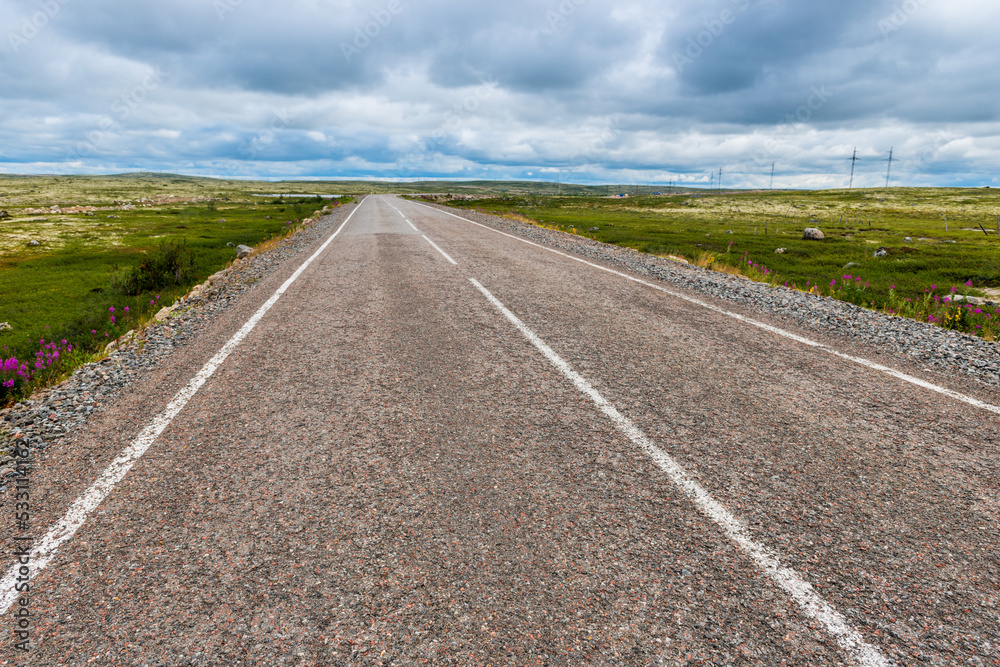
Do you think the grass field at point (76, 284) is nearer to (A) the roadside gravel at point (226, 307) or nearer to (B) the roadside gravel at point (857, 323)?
(A) the roadside gravel at point (226, 307)

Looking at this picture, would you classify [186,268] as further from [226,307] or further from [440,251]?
[226,307]

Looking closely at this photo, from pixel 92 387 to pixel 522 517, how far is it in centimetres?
497

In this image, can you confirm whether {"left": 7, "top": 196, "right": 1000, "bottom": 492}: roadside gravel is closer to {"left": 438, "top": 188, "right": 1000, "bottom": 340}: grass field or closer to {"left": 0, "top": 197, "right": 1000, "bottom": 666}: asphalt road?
{"left": 0, "top": 197, "right": 1000, "bottom": 666}: asphalt road

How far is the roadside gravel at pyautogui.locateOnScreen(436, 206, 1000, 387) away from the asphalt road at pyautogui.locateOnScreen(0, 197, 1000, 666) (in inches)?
50.8

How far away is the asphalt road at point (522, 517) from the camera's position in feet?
7.56

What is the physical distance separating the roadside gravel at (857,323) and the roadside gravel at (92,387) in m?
9.05

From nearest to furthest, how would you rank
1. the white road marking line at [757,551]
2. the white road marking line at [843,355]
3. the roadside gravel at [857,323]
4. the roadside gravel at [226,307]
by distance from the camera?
the white road marking line at [757,551]
the roadside gravel at [226,307]
the white road marking line at [843,355]
the roadside gravel at [857,323]

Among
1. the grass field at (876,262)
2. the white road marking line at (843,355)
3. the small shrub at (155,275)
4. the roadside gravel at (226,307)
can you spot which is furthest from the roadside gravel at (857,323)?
the small shrub at (155,275)

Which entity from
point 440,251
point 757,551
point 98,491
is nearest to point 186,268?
point 440,251

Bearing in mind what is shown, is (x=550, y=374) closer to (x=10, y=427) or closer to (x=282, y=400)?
(x=282, y=400)

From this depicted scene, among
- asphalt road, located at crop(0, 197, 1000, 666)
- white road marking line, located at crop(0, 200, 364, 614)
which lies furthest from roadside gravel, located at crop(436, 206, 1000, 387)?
white road marking line, located at crop(0, 200, 364, 614)

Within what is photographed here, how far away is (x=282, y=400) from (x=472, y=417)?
6.11ft

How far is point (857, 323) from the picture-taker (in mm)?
7828

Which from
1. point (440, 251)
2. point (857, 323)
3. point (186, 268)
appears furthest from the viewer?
point (186, 268)
